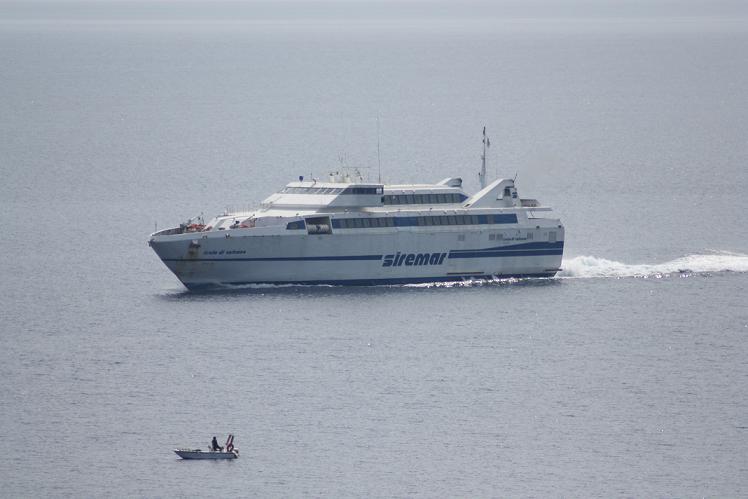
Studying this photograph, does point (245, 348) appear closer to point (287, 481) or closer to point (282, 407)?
point (282, 407)

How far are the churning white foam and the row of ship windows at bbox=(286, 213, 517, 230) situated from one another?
230 inches

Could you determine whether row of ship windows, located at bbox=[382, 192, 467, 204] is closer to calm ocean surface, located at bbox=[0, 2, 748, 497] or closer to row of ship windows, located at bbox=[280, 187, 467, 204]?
row of ship windows, located at bbox=[280, 187, 467, 204]

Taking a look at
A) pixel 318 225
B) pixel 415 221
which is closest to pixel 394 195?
pixel 415 221

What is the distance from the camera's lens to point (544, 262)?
117250 mm

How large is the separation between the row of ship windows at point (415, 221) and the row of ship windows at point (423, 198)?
1.80 m

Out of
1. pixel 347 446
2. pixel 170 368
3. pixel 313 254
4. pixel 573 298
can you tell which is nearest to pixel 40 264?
pixel 313 254

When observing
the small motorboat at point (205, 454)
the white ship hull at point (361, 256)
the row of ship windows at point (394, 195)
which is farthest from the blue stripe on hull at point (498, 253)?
the small motorboat at point (205, 454)

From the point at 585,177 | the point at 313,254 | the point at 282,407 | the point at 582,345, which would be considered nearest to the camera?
the point at 282,407

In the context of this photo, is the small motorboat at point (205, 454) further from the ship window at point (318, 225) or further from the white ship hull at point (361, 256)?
the ship window at point (318, 225)

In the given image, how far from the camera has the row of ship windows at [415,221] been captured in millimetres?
112000

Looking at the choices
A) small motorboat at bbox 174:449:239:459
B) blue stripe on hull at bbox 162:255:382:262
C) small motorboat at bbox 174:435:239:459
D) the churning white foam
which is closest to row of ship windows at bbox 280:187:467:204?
blue stripe on hull at bbox 162:255:382:262

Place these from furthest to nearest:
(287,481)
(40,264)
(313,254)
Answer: (40,264) → (313,254) → (287,481)

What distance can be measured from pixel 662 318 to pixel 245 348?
84.8ft

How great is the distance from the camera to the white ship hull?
109 m
